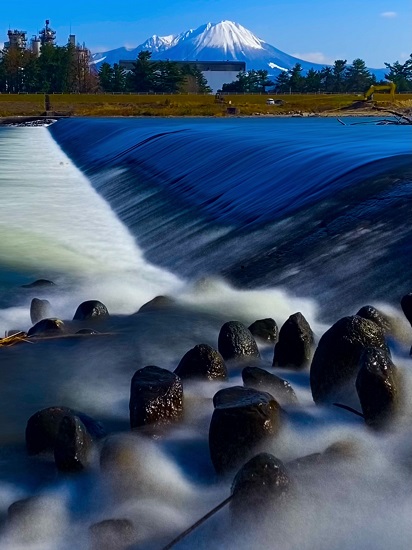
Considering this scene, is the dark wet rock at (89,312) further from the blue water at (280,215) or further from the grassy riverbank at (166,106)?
the grassy riverbank at (166,106)

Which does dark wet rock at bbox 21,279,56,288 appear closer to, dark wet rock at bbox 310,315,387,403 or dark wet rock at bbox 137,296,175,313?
dark wet rock at bbox 137,296,175,313

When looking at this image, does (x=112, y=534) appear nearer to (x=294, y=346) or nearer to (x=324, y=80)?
(x=294, y=346)

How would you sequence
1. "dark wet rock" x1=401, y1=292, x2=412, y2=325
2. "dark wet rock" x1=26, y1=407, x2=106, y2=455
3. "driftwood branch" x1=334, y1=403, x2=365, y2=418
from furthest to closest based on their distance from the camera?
"dark wet rock" x1=401, y1=292, x2=412, y2=325, "driftwood branch" x1=334, y1=403, x2=365, y2=418, "dark wet rock" x1=26, y1=407, x2=106, y2=455

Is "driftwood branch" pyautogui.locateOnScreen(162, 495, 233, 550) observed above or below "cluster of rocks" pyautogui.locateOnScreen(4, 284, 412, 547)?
below

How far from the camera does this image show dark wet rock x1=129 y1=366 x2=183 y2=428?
4535 millimetres

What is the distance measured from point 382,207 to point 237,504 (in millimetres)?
6157

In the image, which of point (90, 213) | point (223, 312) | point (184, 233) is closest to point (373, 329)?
point (223, 312)

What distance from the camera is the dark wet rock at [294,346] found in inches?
218

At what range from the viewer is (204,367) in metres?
5.15

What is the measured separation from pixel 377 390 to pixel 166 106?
69592mm

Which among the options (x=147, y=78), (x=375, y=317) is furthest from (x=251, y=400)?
(x=147, y=78)

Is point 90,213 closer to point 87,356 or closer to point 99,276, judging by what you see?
point 99,276

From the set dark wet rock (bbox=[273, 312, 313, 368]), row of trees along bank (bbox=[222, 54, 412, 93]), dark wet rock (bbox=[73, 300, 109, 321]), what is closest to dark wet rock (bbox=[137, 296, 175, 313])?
dark wet rock (bbox=[73, 300, 109, 321])

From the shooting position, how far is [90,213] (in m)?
15.7
